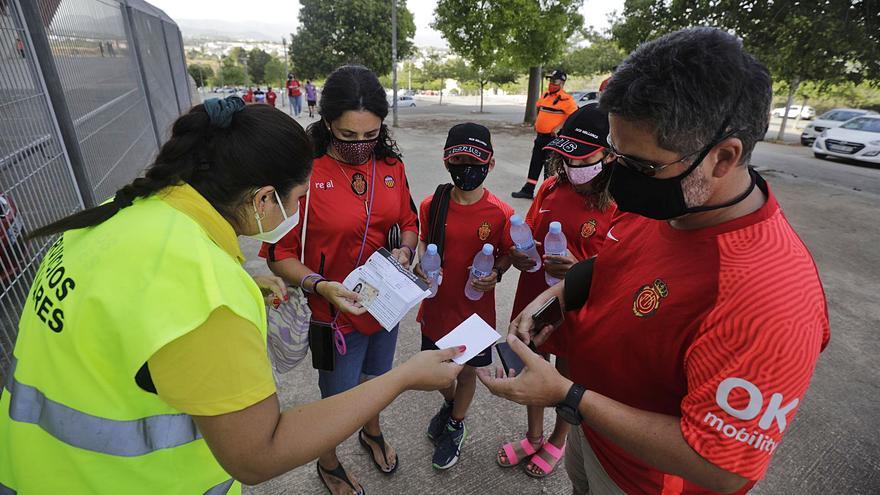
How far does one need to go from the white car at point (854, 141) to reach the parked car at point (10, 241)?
1758cm

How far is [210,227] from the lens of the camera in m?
1.14

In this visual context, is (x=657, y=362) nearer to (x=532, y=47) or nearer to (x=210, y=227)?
(x=210, y=227)

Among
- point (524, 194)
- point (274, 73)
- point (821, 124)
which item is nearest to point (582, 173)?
point (524, 194)

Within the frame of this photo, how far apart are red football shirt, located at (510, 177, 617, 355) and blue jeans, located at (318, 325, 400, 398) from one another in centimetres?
86

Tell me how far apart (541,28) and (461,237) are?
14.1 metres

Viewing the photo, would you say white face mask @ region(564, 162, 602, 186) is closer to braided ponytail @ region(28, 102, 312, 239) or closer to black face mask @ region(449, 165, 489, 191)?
black face mask @ region(449, 165, 489, 191)

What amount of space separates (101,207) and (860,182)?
14.4 m

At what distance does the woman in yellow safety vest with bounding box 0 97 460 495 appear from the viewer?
0.90 meters

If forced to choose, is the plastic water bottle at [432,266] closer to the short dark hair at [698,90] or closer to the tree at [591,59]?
the short dark hair at [698,90]

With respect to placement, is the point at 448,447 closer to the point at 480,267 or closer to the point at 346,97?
the point at 480,267

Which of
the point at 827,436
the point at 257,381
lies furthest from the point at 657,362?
the point at 827,436

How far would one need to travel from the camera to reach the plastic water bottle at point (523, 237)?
2.36 meters

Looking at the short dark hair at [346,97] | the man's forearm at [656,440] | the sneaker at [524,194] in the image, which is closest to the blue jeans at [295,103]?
the sneaker at [524,194]

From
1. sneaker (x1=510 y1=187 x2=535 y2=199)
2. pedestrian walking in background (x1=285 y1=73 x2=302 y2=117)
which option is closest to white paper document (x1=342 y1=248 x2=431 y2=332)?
sneaker (x1=510 y1=187 x2=535 y2=199)
